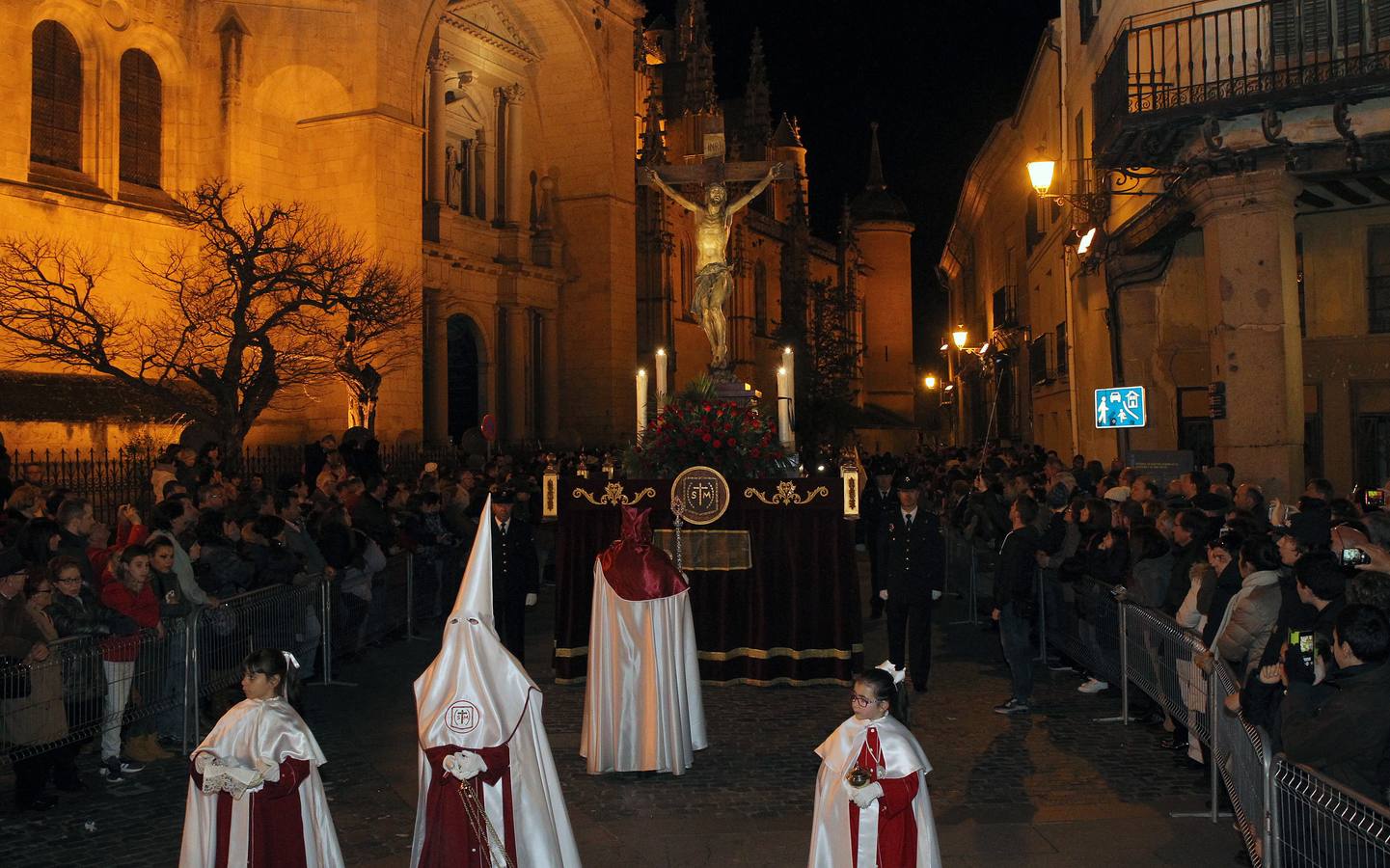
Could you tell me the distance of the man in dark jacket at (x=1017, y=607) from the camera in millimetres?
9703

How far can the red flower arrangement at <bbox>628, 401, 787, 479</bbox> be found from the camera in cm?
1140

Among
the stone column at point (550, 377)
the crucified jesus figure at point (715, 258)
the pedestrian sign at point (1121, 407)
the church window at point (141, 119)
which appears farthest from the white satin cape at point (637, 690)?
the stone column at point (550, 377)

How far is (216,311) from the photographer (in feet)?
72.5

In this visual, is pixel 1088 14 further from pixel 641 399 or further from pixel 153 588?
pixel 153 588

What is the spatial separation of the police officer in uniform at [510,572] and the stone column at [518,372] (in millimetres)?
26184

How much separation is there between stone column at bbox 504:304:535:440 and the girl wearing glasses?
108 feet

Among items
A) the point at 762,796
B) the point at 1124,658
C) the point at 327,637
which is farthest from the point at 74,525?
the point at 1124,658

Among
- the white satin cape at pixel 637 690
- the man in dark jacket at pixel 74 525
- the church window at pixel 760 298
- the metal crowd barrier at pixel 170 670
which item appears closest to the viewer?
the metal crowd barrier at pixel 170 670

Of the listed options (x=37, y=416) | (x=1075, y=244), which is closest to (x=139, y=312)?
(x=37, y=416)

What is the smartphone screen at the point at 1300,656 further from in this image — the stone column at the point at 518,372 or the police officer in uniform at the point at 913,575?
Answer: the stone column at the point at 518,372

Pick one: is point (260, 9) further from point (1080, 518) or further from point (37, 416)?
point (1080, 518)

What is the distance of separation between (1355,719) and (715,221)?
10796 mm

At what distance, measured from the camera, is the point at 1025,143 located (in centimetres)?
3053

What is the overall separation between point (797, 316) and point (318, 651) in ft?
151
